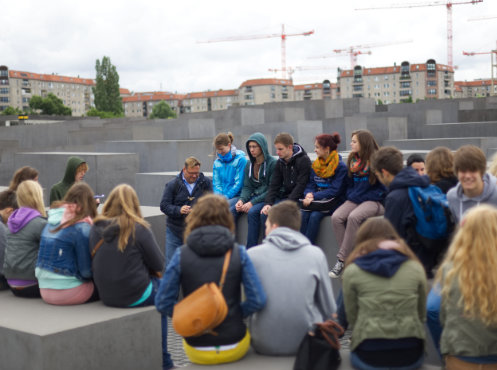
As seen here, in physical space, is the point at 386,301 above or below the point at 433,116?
below

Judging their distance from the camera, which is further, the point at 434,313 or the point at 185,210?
the point at 185,210

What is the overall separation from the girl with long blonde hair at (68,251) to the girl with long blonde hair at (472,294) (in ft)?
10.2

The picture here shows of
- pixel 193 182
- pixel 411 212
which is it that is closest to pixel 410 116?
pixel 193 182

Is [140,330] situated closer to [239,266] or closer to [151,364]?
[151,364]

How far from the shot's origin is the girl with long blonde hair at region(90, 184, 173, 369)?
18.0 feet

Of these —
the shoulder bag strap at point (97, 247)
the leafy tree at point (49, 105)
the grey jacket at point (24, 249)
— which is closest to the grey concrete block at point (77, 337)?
Result: the grey jacket at point (24, 249)

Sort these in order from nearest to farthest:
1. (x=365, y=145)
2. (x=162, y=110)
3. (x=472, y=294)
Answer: (x=472, y=294), (x=365, y=145), (x=162, y=110)

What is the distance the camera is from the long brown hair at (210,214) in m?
4.55

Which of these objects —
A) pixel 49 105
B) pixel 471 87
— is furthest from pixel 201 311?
pixel 471 87

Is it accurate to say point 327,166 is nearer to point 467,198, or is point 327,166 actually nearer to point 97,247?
point 467,198

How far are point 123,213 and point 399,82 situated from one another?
177m

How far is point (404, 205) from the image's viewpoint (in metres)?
5.34

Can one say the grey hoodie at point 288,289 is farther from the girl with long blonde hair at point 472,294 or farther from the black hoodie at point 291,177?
the black hoodie at point 291,177

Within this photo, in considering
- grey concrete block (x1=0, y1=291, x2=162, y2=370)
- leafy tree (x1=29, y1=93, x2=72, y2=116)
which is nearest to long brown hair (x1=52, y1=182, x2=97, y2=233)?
grey concrete block (x1=0, y1=291, x2=162, y2=370)
